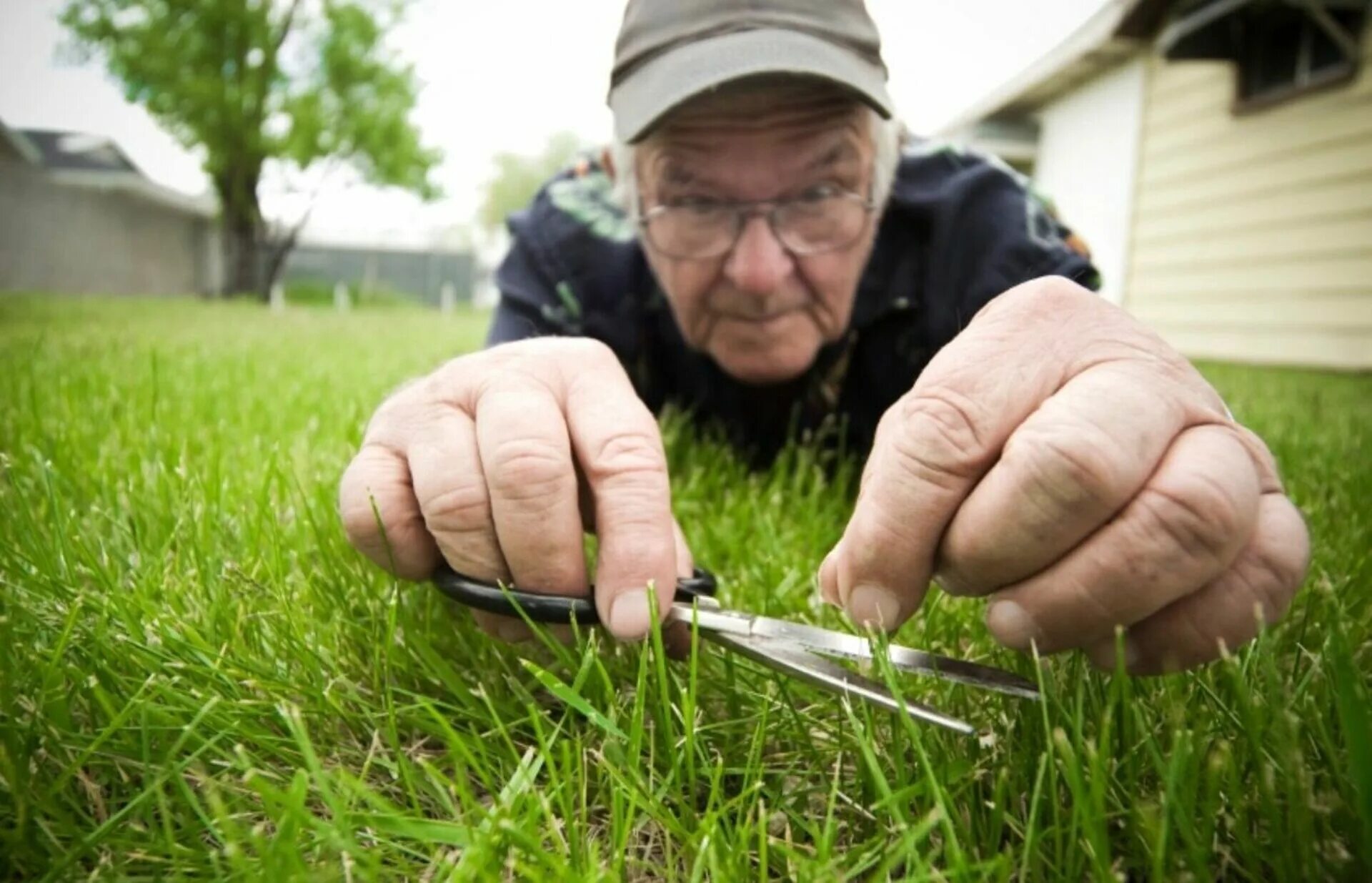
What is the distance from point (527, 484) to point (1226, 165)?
22.6 ft

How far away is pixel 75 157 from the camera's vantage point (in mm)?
2137

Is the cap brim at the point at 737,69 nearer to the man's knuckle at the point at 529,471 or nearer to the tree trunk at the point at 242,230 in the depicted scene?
the man's knuckle at the point at 529,471

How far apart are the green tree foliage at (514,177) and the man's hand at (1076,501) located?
40.4 metres

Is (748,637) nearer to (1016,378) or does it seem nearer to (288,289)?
(1016,378)

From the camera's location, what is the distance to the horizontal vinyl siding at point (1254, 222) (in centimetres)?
412

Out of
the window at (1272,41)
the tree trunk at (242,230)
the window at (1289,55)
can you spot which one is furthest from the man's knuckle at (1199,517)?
the tree trunk at (242,230)

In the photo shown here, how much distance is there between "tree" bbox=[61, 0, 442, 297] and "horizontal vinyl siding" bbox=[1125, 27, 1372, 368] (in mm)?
5541

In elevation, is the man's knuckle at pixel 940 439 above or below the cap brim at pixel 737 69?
below

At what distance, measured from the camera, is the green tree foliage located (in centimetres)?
3909

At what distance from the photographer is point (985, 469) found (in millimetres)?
640

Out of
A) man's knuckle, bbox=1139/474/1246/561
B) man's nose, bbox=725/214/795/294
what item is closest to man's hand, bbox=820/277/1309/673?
man's knuckle, bbox=1139/474/1246/561

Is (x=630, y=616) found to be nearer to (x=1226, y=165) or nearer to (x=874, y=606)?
(x=874, y=606)

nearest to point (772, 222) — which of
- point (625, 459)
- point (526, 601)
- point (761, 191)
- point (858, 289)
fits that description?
point (761, 191)

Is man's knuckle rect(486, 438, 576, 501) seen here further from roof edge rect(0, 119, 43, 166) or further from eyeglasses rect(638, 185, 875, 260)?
roof edge rect(0, 119, 43, 166)
